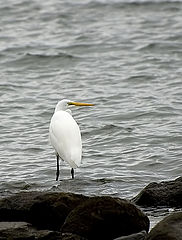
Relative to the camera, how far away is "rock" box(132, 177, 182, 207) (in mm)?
6930

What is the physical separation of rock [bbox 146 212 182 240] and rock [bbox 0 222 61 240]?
72 centimetres

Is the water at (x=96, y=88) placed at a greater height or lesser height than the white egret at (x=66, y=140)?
lesser

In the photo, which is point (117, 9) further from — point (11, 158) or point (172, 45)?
point (11, 158)

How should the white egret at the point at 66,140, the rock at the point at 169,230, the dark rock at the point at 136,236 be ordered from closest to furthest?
1. the rock at the point at 169,230
2. the dark rock at the point at 136,236
3. the white egret at the point at 66,140

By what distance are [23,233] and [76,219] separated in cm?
42

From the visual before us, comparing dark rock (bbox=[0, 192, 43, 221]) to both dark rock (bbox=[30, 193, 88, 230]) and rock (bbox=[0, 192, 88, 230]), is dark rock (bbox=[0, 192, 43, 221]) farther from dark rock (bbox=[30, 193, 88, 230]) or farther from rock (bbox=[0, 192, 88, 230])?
dark rock (bbox=[30, 193, 88, 230])

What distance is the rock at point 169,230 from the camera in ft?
17.5

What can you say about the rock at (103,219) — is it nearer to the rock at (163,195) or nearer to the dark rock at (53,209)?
the dark rock at (53,209)

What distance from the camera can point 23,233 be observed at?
573 cm

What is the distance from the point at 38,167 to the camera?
369 inches

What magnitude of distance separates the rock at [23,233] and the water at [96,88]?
2164mm

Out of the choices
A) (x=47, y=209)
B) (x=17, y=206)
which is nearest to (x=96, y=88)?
(x=17, y=206)

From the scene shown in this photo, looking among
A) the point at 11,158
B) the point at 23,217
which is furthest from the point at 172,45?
the point at 23,217

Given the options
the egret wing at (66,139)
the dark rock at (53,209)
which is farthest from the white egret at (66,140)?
the dark rock at (53,209)
